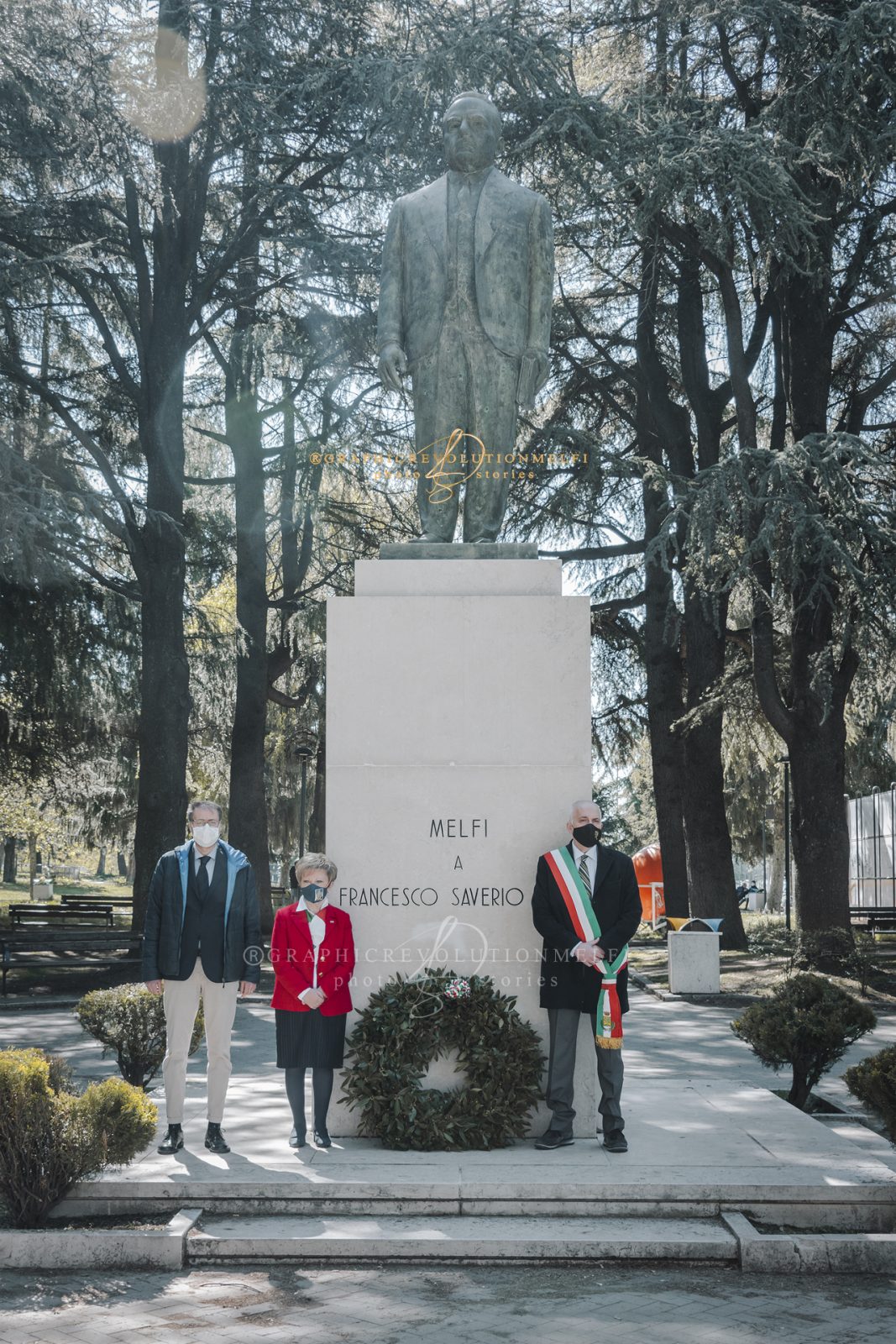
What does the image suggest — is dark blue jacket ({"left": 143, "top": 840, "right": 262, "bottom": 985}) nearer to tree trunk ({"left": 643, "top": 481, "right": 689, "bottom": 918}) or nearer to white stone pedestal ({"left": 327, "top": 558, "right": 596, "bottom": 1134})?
white stone pedestal ({"left": 327, "top": 558, "right": 596, "bottom": 1134})

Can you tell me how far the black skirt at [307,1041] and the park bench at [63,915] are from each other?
21.8 m

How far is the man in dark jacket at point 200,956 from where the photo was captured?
778cm

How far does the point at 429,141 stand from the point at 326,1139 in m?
13.2

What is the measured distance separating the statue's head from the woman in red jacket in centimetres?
448

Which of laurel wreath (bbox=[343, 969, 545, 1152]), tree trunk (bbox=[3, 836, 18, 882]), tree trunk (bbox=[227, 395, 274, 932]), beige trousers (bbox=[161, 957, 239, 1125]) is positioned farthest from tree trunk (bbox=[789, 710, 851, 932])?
tree trunk (bbox=[3, 836, 18, 882])

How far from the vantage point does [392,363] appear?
29.7ft

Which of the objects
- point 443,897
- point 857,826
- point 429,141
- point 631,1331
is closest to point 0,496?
point 429,141

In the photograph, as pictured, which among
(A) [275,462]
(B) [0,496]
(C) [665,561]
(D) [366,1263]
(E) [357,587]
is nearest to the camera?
(D) [366,1263]

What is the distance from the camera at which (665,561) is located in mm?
17406

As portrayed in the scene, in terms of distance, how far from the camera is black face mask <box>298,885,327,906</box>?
26.0 feet

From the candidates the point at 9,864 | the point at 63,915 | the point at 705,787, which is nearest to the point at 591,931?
the point at 705,787

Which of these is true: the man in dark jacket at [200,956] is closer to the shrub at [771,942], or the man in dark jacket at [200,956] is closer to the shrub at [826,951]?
the shrub at [826,951]

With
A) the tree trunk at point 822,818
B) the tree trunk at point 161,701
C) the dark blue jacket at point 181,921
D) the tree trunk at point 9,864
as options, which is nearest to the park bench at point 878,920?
the tree trunk at point 822,818

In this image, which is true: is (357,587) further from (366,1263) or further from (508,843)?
(366,1263)
